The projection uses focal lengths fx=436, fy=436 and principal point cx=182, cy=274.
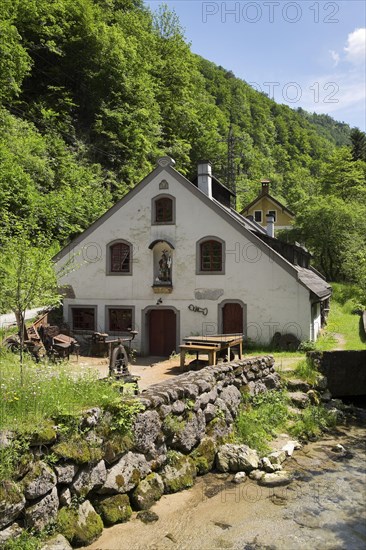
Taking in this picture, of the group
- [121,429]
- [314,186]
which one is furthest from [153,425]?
[314,186]

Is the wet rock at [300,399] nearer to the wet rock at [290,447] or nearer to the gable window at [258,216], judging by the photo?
the wet rock at [290,447]

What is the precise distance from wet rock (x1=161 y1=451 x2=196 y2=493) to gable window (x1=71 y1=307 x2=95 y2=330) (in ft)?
37.8

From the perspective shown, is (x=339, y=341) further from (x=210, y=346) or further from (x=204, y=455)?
(x=204, y=455)

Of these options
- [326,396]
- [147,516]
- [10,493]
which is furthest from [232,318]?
[10,493]

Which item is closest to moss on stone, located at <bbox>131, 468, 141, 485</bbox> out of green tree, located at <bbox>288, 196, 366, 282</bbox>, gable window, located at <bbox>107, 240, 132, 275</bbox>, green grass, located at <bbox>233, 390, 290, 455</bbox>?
green grass, located at <bbox>233, 390, 290, 455</bbox>

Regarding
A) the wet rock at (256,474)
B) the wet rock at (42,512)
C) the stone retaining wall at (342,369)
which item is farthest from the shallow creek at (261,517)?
the stone retaining wall at (342,369)

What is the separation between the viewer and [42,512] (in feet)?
20.7

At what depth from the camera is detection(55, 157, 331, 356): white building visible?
57.4 feet

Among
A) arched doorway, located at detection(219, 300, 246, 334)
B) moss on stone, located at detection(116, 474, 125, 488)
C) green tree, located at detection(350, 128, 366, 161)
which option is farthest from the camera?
green tree, located at detection(350, 128, 366, 161)

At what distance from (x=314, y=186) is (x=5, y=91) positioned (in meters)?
46.2

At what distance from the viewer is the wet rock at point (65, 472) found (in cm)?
663

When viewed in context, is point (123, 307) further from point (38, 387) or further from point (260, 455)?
point (38, 387)

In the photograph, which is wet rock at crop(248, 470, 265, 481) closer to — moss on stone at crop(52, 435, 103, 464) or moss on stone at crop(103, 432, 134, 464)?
moss on stone at crop(103, 432, 134, 464)

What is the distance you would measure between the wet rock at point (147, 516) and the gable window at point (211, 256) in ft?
38.2
